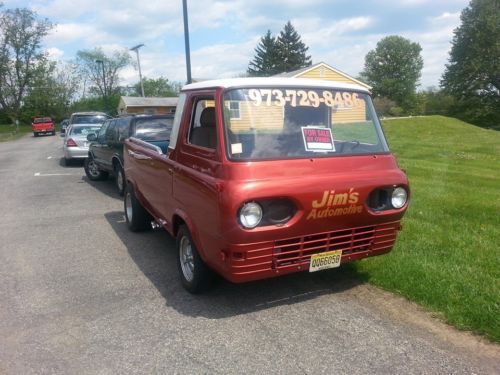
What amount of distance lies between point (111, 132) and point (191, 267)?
6.77m

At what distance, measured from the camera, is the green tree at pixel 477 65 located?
5500 centimetres

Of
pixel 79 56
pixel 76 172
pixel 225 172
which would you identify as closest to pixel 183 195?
pixel 225 172

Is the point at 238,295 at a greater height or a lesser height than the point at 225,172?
lesser

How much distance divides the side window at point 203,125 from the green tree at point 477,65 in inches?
2257

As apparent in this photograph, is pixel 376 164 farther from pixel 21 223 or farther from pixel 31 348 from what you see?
pixel 21 223

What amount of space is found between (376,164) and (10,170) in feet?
48.8

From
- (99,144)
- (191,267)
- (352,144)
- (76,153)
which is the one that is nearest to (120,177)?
(99,144)

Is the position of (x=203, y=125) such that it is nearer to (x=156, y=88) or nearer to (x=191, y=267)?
(x=191, y=267)

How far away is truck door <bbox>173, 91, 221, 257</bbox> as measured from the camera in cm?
396

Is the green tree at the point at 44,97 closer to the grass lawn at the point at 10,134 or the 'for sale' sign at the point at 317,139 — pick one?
the grass lawn at the point at 10,134

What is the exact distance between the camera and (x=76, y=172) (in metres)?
14.8

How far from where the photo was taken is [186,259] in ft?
15.9

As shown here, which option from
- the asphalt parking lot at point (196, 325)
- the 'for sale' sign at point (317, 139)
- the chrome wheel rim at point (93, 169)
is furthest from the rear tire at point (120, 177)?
the 'for sale' sign at point (317, 139)

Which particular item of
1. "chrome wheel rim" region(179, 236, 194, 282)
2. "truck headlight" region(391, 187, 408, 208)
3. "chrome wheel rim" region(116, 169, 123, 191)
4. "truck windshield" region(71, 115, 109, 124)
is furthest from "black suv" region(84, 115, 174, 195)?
"truck windshield" region(71, 115, 109, 124)
